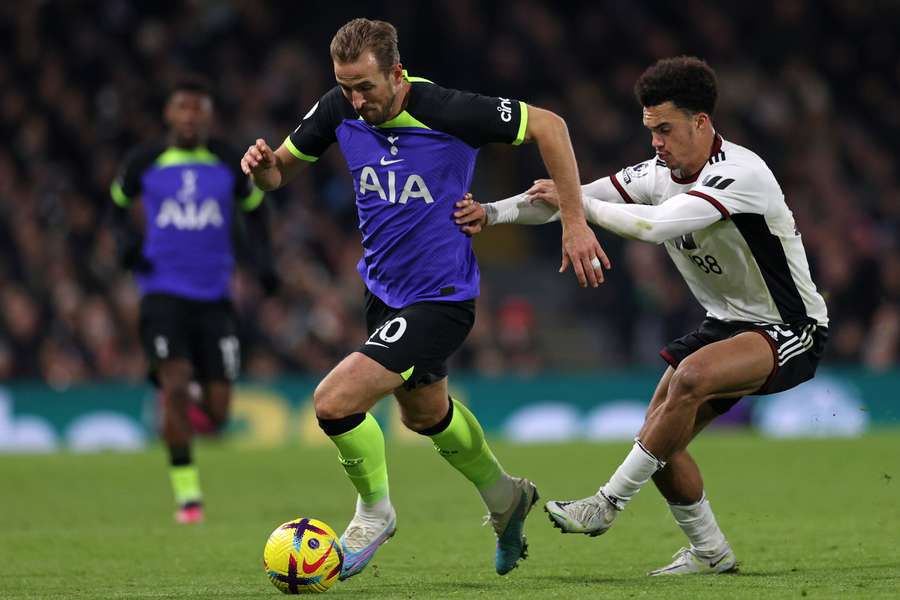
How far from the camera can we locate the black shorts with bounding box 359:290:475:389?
6.47 meters

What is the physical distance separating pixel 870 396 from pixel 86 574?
11548 millimetres

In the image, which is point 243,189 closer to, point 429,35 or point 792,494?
point 792,494

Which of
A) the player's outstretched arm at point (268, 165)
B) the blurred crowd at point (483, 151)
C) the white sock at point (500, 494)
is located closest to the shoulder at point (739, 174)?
the white sock at point (500, 494)

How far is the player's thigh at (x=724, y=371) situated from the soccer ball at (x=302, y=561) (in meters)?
1.63

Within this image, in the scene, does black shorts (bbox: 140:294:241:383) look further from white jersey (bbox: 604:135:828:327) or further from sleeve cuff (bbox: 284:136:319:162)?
white jersey (bbox: 604:135:828:327)

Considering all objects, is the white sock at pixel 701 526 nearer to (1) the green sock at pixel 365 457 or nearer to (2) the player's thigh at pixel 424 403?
(2) the player's thigh at pixel 424 403

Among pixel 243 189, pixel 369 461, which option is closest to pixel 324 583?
pixel 369 461

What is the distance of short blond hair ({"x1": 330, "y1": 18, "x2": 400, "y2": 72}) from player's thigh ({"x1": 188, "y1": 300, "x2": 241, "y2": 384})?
4.68 m

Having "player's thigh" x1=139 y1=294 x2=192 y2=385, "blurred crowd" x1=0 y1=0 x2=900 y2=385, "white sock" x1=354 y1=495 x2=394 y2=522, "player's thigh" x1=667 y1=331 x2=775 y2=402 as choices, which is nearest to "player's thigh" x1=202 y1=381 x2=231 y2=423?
"player's thigh" x1=139 y1=294 x2=192 y2=385

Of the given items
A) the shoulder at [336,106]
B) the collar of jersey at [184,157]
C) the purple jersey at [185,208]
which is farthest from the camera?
the collar of jersey at [184,157]

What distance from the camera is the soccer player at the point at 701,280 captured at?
6516 mm

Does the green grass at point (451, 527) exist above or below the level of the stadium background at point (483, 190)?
below

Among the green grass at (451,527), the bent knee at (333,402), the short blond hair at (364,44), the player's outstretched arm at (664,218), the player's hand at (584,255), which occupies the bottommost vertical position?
the green grass at (451,527)

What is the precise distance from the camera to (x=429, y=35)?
21.4m
